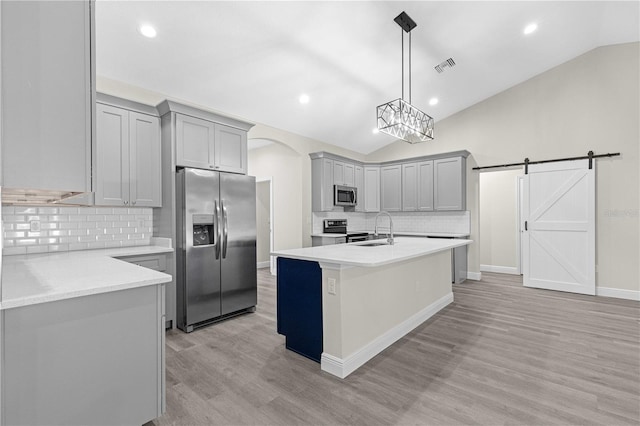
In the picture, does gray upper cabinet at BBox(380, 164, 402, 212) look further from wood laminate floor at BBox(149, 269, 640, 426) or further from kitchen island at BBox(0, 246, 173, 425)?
kitchen island at BBox(0, 246, 173, 425)

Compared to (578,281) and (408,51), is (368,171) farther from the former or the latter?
(578,281)

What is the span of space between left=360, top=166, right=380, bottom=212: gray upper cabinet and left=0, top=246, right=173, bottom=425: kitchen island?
17.8ft

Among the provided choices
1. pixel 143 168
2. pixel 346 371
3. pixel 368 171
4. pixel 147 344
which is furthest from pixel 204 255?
pixel 368 171

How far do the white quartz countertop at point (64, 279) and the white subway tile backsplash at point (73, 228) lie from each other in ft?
2.52

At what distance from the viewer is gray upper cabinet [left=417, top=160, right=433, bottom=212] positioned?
6.07 metres

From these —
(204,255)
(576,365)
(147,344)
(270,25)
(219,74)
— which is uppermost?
(270,25)

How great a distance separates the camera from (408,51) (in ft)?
13.5

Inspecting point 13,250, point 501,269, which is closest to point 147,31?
point 13,250

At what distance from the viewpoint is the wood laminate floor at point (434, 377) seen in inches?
75.9

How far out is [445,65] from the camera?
4512 mm

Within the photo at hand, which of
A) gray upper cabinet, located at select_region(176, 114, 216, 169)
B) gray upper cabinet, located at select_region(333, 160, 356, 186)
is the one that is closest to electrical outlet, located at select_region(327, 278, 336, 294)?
gray upper cabinet, located at select_region(176, 114, 216, 169)

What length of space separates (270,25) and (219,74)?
3.00 ft

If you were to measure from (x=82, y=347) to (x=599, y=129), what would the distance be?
6638mm

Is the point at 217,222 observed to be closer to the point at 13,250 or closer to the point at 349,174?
the point at 13,250
